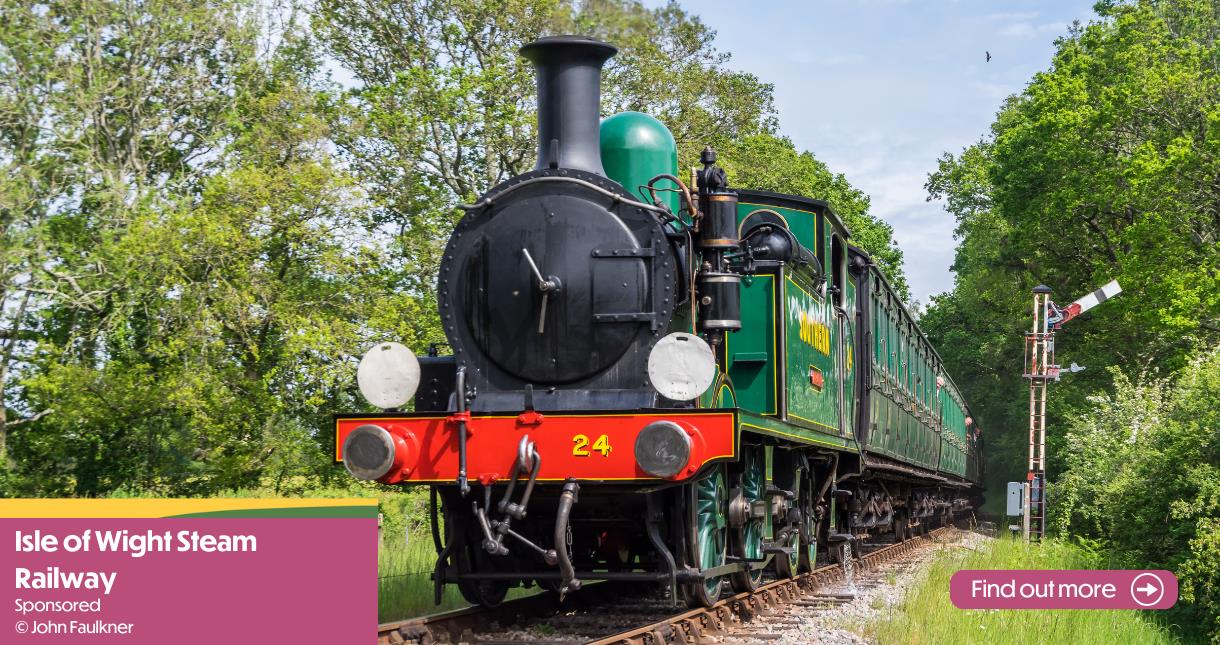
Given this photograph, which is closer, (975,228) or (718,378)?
(718,378)

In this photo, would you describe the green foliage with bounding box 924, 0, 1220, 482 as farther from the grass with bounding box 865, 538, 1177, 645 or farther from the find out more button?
the grass with bounding box 865, 538, 1177, 645

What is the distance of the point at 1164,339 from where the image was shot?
87.5 feet

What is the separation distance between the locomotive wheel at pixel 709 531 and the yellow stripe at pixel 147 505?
Answer: 1215 centimetres

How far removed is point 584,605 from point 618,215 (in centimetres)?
331

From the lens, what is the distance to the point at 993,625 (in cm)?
879

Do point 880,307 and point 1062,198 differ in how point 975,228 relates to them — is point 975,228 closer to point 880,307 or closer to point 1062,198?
point 1062,198

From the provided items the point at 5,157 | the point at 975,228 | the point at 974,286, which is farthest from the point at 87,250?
the point at 975,228

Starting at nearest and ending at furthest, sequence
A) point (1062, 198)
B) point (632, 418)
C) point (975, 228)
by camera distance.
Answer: point (632, 418)
point (1062, 198)
point (975, 228)

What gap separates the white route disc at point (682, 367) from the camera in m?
7.14

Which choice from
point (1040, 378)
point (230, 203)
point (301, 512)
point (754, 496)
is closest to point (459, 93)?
point (230, 203)

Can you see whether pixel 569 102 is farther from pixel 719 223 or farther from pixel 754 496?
pixel 754 496

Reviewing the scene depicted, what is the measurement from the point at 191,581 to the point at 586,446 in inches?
89.5

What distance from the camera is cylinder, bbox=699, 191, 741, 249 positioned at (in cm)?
795

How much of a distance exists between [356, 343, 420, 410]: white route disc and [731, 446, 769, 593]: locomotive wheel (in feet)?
7.79
